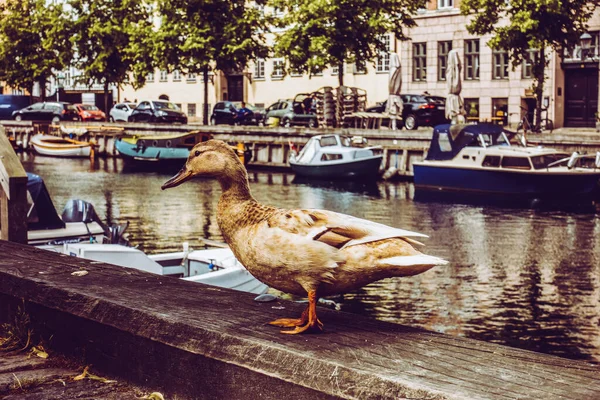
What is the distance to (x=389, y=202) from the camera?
3278 centimetres

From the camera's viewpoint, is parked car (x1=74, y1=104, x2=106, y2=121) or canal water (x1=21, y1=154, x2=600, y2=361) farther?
parked car (x1=74, y1=104, x2=106, y2=121)

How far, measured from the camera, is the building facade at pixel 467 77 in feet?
158

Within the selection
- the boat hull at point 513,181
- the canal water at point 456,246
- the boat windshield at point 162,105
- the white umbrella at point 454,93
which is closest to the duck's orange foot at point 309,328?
the canal water at point 456,246

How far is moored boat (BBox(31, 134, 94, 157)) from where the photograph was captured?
54094mm

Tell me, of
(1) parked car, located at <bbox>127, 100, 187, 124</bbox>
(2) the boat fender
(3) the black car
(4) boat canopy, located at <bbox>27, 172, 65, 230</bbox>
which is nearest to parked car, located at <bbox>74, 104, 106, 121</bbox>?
(1) parked car, located at <bbox>127, 100, 187, 124</bbox>

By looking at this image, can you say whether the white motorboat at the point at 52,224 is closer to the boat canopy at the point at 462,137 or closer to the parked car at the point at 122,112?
the boat canopy at the point at 462,137

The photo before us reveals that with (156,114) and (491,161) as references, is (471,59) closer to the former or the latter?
(156,114)

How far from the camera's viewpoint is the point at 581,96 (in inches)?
1896

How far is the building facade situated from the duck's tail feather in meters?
38.6

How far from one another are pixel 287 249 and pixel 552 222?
24.8 m

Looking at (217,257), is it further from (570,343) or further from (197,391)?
(197,391)

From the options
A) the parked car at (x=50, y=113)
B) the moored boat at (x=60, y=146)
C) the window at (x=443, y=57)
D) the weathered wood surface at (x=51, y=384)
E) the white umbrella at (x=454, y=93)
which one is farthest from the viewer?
the parked car at (x=50, y=113)

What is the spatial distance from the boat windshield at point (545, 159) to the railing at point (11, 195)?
2670cm

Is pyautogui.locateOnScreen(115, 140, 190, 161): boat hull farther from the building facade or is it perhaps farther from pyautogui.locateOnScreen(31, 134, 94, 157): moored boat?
the building facade
